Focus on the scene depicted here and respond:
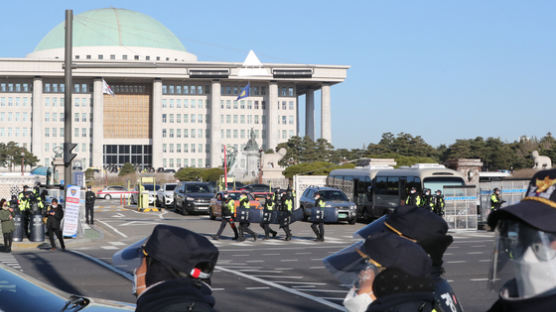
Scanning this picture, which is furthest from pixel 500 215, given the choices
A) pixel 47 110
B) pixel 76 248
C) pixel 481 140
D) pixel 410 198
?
pixel 47 110

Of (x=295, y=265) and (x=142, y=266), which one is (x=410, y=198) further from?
(x=142, y=266)

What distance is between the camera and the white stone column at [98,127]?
138 meters

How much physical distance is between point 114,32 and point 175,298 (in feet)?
508

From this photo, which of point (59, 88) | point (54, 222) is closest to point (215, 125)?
point (59, 88)

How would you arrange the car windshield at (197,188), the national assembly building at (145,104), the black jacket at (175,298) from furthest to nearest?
the national assembly building at (145,104)
the car windshield at (197,188)
the black jacket at (175,298)

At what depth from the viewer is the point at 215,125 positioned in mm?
144000

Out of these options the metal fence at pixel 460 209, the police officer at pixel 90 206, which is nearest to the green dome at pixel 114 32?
the police officer at pixel 90 206

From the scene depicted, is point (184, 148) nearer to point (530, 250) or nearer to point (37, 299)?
point (37, 299)

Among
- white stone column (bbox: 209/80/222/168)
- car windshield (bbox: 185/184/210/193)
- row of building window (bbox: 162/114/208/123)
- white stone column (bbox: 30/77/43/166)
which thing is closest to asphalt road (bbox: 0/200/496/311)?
car windshield (bbox: 185/184/210/193)

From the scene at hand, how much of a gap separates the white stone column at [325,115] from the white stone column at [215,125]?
67.3ft

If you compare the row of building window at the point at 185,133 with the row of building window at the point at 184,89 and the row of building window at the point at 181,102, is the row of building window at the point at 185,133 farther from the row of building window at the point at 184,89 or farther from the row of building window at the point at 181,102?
the row of building window at the point at 184,89

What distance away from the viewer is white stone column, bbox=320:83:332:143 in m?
145

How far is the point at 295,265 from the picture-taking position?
17.2 meters

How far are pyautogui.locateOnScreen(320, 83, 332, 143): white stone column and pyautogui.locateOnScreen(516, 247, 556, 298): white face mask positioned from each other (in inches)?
5574
